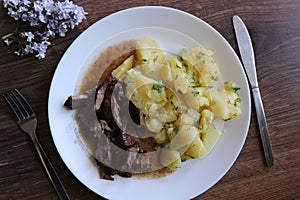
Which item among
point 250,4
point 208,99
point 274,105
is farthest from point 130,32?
point 274,105

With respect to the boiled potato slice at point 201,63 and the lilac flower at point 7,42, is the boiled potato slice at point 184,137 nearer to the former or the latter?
the boiled potato slice at point 201,63

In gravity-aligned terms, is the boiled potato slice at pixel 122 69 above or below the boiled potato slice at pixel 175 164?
above

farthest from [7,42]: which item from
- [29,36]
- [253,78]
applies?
[253,78]

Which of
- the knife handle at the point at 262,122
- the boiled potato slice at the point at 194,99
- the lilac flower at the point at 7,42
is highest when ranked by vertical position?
the lilac flower at the point at 7,42

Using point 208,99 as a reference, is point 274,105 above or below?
below

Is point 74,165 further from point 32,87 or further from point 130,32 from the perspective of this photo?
point 130,32

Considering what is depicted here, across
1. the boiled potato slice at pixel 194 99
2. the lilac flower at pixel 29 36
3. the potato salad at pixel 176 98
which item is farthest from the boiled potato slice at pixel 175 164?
the lilac flower at pixel 29 36
